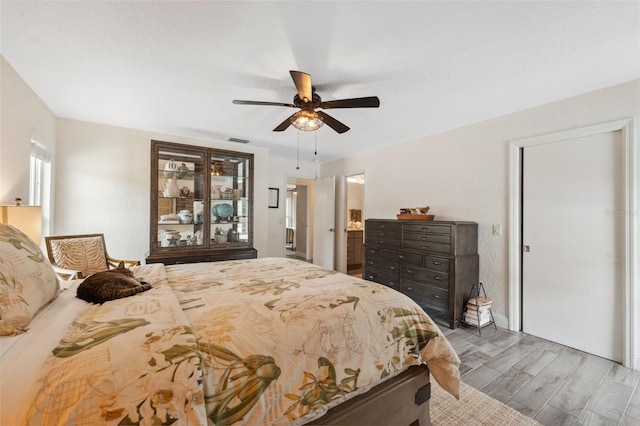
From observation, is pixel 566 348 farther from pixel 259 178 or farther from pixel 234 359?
pixel 259 178

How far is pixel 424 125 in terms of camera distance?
3.46 m

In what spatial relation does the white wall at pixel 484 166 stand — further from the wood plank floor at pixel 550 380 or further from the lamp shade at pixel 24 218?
the lamp shade at pixel 24 218

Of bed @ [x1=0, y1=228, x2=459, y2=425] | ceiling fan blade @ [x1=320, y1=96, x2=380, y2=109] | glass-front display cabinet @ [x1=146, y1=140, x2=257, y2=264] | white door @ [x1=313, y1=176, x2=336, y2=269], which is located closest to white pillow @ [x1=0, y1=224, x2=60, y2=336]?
bed @ [x1=0, y1=228, x2=459, y2=425]

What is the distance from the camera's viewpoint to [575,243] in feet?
8.50

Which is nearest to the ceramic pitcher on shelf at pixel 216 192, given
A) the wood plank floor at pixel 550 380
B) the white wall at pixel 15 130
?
the white wall at pixel 15 130

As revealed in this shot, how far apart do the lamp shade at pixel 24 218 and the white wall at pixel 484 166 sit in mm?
4109

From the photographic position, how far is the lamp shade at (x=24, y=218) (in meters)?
1.75

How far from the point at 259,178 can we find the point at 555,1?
3.92 meters

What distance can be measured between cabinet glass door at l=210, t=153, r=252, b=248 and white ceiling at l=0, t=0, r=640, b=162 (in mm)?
1155

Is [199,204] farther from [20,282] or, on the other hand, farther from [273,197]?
[20,282]

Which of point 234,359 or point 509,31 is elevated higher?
point 509,31

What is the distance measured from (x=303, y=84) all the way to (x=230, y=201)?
8.71 feet

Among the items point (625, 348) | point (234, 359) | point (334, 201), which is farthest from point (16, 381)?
point (334, 201)

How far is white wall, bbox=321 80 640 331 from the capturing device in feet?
8.20
